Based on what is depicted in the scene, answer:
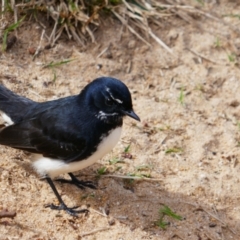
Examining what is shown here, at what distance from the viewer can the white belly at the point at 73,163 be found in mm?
5570

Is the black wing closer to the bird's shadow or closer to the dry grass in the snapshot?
the bird's shadow

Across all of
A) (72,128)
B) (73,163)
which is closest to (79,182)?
(73,163)

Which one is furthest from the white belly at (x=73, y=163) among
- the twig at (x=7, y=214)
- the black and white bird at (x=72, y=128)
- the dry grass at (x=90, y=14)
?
the dry grass at (x=90, y=14)

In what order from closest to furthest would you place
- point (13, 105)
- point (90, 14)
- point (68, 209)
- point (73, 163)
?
point (73, 163) < point (68, 209) < point (13, 105) < point (90, 14)

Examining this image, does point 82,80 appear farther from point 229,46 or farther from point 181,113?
point 229,46

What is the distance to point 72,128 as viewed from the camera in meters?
5.67

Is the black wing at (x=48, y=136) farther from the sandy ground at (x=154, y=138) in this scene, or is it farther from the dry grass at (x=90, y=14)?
the dry grass at (x=90, y=14)

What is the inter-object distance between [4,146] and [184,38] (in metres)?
3.16

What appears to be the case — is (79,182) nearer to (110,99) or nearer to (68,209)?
(68,209)

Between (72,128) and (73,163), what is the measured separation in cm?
32

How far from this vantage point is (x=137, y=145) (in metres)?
6.81

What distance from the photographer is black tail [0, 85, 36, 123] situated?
19.9 ft

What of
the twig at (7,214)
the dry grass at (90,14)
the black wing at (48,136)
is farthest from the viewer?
the dry grass at (90,14)

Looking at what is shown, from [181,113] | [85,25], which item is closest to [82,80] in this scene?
[85,25]
